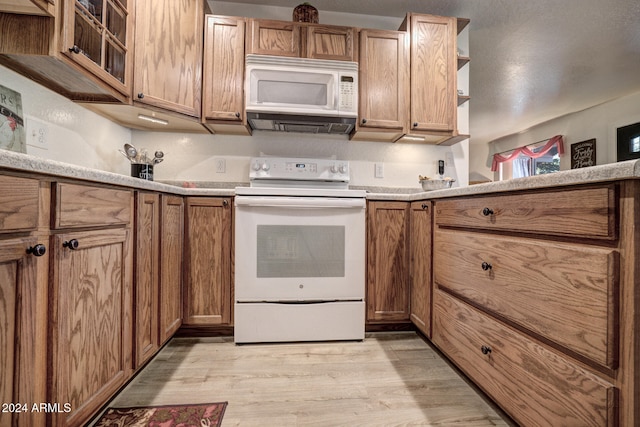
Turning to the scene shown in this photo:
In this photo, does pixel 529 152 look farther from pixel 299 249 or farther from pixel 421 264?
pixel 299 249

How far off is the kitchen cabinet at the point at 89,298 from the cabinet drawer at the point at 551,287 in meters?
1.38

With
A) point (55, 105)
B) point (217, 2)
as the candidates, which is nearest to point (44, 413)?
point (55, 105)

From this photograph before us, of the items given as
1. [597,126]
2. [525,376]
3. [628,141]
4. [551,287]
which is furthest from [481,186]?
[597,126]

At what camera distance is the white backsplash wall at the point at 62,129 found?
1265 mm

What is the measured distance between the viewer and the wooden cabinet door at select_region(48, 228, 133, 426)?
81 centimetres

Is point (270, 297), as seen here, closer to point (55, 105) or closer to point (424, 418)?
point (424, 418)

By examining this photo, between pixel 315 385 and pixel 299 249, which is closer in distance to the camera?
pixel 315 385

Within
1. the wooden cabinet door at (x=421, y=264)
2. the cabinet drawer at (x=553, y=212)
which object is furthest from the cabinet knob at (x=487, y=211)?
the wooden cabinet door at (x=421, y=264)

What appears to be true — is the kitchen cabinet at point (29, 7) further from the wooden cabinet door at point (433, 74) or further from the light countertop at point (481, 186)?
the wooden cabinet door at point (433, 74)

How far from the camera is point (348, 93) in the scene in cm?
197

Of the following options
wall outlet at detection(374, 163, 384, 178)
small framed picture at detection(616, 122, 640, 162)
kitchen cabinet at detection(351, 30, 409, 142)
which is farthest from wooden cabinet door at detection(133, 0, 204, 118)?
small framed picture at detection(616, 122, 640, 162)

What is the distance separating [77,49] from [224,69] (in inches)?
35.2

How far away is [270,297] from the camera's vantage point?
1.71m

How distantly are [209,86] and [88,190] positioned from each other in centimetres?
130
